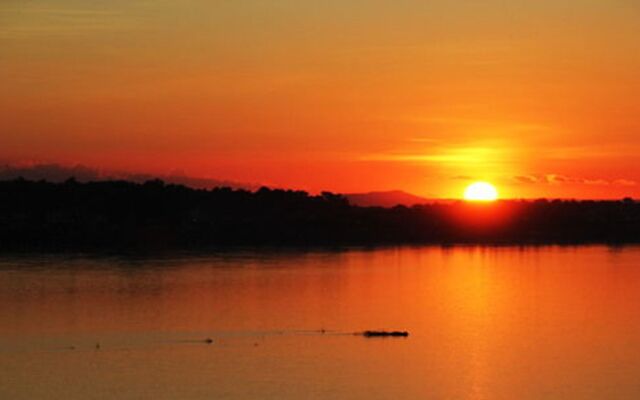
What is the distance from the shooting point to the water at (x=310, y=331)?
38.6 m

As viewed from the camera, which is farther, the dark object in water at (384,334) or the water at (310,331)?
the dark object in water at (384,334)

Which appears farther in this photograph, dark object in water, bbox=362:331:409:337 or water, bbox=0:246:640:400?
dark object in water, bbox=362:331:409:337

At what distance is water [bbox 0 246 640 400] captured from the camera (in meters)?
38.6

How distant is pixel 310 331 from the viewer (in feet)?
169

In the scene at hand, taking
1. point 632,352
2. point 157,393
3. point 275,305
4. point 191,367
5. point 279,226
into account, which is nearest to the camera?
point 157,393

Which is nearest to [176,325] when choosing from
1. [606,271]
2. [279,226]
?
[606,271]

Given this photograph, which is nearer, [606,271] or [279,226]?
[606,271]

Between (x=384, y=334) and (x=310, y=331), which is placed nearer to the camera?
(x=384, y=334)

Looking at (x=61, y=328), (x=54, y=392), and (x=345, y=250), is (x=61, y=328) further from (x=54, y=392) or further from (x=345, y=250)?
(x=345, y=250)

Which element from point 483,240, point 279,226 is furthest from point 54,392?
point 483,240

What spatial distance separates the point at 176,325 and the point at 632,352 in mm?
21605

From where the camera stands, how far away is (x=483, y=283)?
3174 inches

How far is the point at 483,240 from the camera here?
15100 centimetres

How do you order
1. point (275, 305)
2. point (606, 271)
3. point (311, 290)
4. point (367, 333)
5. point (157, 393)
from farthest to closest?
point (606, 271) → point (311, 290) → point (275, 305) → point (367, 333) → point (157, 393)
